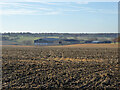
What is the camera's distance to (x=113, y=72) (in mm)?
16922

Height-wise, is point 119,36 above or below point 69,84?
above

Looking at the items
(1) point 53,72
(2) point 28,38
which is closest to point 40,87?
(1) point 53,72

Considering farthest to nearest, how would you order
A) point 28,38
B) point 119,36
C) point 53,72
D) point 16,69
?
point 28,38, point 16,69, point 53,72, point 119,36

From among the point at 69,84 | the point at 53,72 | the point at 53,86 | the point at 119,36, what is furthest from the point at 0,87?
the point at 119,36

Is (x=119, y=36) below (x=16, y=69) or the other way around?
the other way around

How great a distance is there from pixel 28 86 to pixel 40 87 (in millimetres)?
629

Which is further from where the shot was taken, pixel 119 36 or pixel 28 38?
pixel 28 38

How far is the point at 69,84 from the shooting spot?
13.4m

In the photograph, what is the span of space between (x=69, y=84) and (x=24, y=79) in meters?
2.66

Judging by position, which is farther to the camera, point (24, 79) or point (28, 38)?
point (28, 38)

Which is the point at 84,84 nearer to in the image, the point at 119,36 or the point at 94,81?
the point at 94,81

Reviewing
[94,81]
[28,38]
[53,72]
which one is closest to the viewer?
[94,81]

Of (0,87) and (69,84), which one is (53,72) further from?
(0,87)

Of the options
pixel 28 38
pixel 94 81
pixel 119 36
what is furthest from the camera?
pixel 28 38
